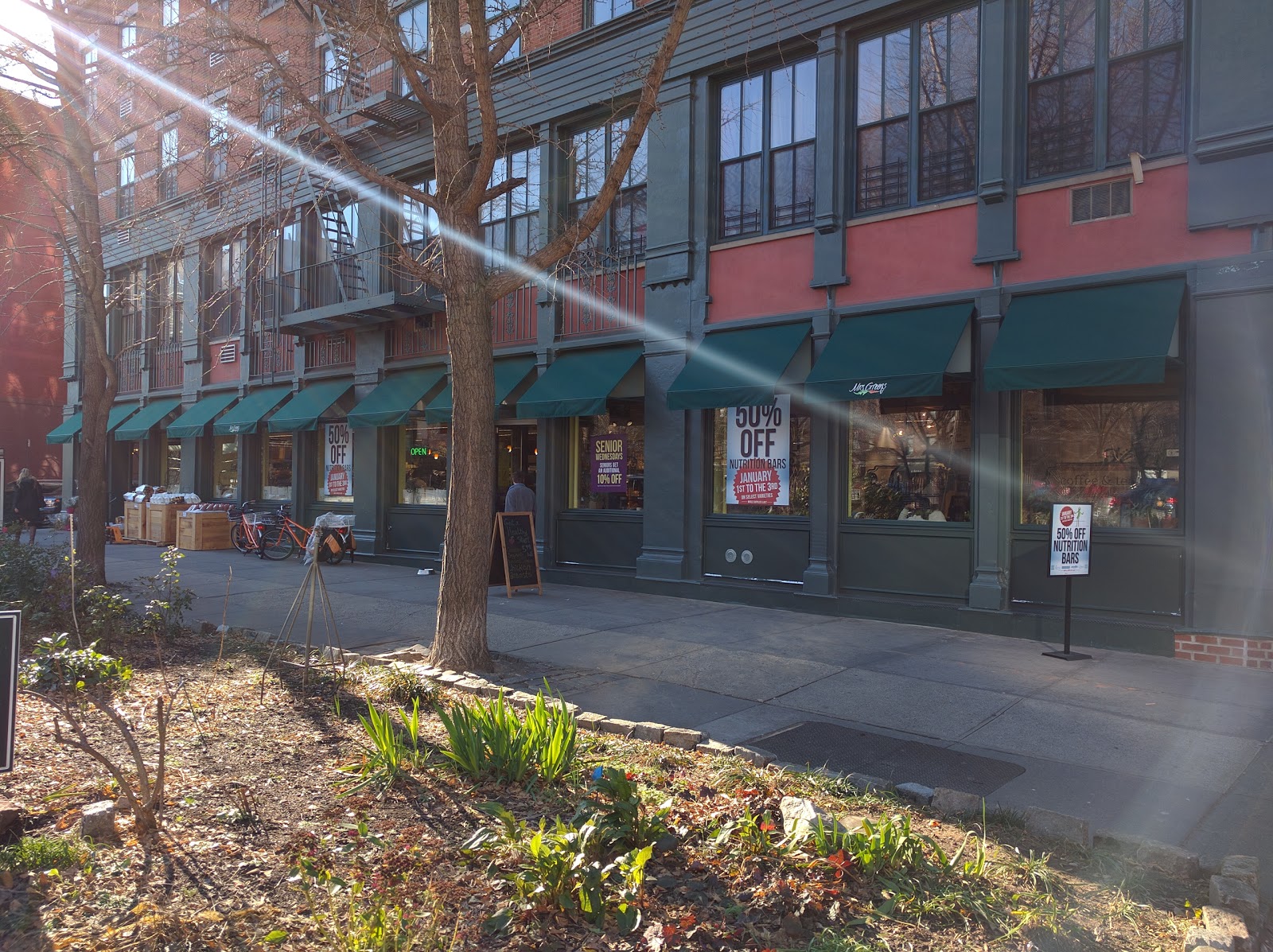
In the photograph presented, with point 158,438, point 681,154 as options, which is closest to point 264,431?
point 158,438

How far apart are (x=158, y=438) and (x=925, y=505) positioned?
22576mm

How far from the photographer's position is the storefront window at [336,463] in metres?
20.0

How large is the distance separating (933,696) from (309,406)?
15600 millimetres

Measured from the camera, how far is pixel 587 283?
571 inches

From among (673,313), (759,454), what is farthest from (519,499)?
(759,454)

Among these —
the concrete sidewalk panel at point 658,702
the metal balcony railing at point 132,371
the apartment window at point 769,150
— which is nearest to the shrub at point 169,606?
the concrete sidewalk panel at point 658,702

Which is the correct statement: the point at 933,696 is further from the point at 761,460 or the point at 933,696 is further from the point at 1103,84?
the point at 1103,84

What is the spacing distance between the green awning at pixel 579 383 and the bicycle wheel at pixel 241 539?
8.95 m

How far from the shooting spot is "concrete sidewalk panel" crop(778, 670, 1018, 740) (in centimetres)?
686

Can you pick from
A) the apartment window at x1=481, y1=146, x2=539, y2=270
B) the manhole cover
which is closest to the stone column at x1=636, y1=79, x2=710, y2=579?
the apartment window at x1=481, y1=146, x2=539, y2=270

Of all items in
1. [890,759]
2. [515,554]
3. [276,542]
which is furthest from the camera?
[276,542]

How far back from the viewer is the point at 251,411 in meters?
21.2

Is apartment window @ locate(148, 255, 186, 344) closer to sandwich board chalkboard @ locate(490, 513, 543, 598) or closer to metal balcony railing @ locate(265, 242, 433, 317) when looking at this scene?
metal balcony railing @ locate(265, 242, 433, 317)

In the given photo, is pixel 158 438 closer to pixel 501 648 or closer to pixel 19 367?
pixel 19 367
